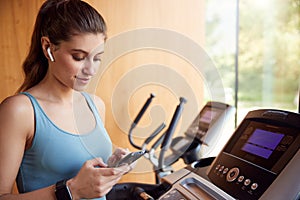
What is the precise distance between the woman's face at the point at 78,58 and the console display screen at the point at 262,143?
59cm

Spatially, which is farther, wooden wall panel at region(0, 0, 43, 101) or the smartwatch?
wooden wall panel at region(0, 0, 43, 101)

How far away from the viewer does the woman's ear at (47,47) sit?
47.5 inches

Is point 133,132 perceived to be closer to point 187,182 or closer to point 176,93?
point 176,93

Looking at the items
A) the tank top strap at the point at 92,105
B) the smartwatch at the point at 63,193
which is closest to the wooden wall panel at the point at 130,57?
the tank top strap at the point at 92,105

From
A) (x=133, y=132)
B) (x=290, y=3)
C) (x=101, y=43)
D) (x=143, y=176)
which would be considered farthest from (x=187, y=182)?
(x=290, y=3)

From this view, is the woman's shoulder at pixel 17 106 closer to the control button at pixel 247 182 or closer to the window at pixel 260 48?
the control button at pixel 247 182

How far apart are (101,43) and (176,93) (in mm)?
1775

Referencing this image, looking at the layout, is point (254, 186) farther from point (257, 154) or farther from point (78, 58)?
point (78, 58)

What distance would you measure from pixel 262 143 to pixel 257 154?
36 mm

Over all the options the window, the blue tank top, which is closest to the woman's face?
the blue tank top

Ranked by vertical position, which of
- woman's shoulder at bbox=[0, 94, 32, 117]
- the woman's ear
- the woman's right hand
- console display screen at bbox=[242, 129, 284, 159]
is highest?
console display screen at bbox=[242, 129, 284, 159]

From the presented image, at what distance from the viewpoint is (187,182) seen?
112 cm

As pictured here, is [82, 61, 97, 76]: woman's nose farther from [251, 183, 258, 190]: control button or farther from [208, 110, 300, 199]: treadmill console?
[251, 183, 258, 190]: control button

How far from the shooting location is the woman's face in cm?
116
